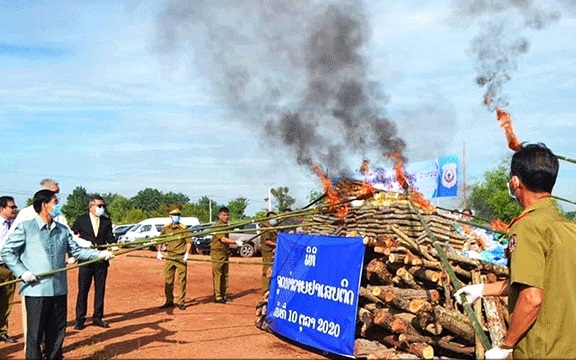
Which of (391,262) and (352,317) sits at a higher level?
(391,262)

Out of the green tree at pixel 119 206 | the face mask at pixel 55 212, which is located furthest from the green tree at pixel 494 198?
the green tree at pixel 119 206

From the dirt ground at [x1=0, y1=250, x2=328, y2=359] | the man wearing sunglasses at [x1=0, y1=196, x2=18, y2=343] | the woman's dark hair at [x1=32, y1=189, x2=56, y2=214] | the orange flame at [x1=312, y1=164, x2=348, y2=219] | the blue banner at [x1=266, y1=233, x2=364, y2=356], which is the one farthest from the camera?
the orange flame at [x1=312, y1=164, x2=348, y2=219]

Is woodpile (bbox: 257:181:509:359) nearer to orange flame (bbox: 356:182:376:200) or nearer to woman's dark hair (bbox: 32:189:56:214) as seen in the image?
orange flame (bbox: 356:182:376:200)

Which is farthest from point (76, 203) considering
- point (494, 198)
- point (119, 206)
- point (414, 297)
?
point (414, 297)

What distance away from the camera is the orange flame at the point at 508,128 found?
664cm

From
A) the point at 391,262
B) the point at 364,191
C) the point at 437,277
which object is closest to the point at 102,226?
the point at 364,191

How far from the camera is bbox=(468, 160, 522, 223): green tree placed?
26.2 m

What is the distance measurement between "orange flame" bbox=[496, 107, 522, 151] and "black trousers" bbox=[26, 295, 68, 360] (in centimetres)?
532

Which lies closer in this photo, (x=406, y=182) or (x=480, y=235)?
(x=406, y=182)

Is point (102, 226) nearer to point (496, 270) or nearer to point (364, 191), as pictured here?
point (364, 191)

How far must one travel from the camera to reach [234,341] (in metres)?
8.73

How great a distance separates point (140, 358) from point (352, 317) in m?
2.72

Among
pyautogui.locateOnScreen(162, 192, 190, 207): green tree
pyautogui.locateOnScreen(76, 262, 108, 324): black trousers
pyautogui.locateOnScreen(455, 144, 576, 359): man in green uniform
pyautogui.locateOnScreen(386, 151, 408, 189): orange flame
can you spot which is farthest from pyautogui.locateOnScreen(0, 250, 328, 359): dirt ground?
pyautogui.locateOnScreen(162, 192, 190, 207): green tree

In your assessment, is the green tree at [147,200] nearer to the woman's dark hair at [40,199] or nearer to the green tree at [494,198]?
the green tree at [494,198]
